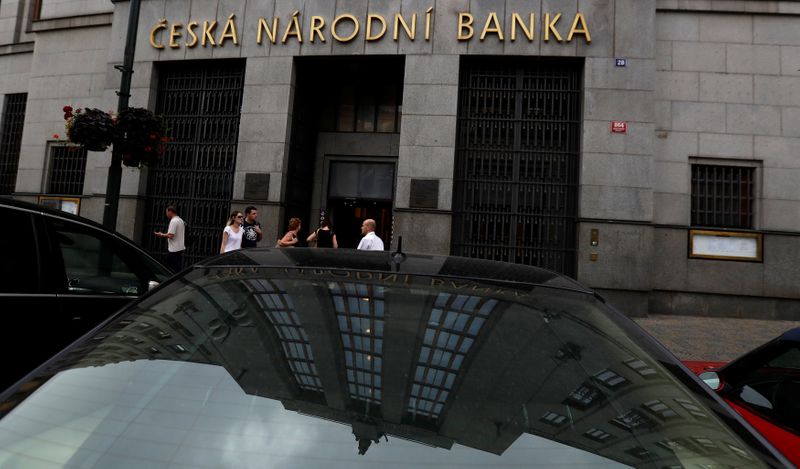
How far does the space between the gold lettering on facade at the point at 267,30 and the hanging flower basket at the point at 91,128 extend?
222 inches

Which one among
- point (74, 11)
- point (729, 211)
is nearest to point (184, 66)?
point (74, 11)

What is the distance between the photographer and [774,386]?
9.26 feet

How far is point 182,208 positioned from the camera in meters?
13.2

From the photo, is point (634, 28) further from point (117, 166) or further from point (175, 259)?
point (175, 259)

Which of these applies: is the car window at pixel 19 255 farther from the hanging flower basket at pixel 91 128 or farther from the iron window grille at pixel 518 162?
the iron window grille at pixel 518 162

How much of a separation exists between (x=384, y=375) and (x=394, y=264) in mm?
721

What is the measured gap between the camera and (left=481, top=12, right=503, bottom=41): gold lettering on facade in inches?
462

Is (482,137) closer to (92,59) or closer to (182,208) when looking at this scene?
(182,208)

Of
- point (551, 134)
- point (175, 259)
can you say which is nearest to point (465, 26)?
point (551, 134)

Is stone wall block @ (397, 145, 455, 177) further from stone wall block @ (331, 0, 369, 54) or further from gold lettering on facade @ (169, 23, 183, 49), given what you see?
gold lettering on facade @ (169, 23, 183, 49)

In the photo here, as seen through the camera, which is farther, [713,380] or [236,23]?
[236,23]

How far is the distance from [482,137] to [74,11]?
1401 cm

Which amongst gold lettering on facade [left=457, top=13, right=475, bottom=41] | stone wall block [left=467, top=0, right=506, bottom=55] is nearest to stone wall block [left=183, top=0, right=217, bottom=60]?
gold lettering on facade [left=457, top=13, right=475, bottom=41]


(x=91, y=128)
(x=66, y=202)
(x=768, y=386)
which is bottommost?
(x=768, y=386)
